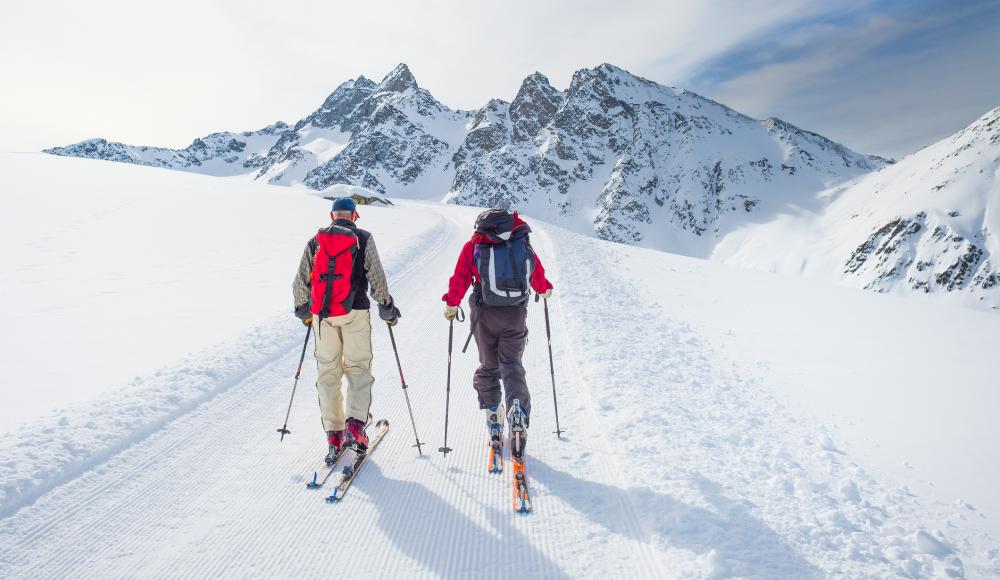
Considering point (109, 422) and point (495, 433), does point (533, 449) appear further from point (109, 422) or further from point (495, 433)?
point (109, 422)

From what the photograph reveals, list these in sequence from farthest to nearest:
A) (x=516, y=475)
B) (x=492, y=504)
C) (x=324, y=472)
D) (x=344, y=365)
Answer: (x=344, y=365) → (x=324, y=472) → (x=516, y=475) → (x=492, y=504)

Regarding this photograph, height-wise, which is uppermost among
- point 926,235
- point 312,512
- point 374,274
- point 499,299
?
point 926,235

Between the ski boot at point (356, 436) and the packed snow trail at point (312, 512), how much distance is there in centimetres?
23

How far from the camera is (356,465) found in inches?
187

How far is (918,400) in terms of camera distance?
22.2ft

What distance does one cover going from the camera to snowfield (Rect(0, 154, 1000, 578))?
3.57m

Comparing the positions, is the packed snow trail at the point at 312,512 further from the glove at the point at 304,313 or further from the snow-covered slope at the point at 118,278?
the snow-covered slope at the point at 118,278

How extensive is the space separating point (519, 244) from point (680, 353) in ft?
17.3

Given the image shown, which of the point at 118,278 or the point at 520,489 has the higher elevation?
the point at 118,278

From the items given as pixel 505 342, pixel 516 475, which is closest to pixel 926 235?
pixel 505 342

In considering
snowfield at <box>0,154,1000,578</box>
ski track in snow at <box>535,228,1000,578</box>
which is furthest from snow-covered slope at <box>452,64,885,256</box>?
ski track in snow at <box>535,228,1000,578</box>

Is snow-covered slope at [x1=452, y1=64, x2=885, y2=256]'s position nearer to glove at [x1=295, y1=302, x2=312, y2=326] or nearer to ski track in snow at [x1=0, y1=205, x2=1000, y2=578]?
ski track in snow at [x1=0, y1=205, x2=1000, y2=578]

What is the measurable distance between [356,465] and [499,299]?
7.59ft

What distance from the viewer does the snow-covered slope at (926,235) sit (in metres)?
95.6
